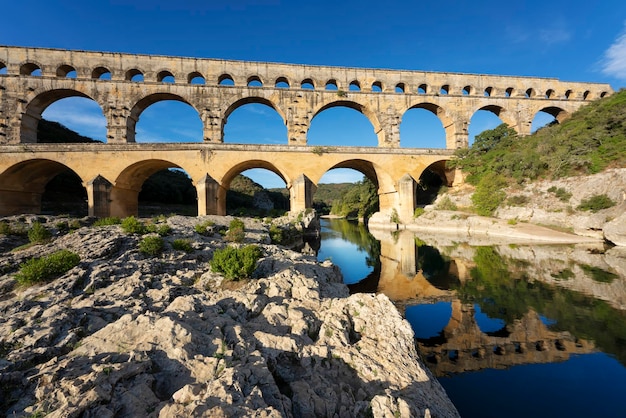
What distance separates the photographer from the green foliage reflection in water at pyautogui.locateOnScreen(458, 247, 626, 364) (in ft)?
20.5

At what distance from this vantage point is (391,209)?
27.1 m

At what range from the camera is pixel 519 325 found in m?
6.89

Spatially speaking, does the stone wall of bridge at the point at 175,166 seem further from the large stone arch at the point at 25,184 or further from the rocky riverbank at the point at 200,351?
the rocky riverbank at the point at 200,351

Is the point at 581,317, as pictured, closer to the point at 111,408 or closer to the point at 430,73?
the point at 111,408

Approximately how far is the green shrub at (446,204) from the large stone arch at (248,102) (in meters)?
18.1

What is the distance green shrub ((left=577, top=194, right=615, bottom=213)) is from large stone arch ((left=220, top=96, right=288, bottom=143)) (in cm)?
2441

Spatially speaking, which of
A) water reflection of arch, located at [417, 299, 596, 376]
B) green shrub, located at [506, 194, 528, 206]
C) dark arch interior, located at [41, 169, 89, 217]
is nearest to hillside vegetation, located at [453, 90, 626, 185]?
green shrub, located at [506, 194, 528, 206]

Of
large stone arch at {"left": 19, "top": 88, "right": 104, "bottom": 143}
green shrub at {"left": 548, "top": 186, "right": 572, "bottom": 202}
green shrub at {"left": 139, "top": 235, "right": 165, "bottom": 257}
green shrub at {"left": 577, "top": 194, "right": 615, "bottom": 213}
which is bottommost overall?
green shrub at {"left": 139, "top": 235, "right": 165, "bottom": 257}

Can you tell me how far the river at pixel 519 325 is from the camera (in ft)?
14.8

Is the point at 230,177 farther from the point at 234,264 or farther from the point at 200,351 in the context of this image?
the point at 200,351

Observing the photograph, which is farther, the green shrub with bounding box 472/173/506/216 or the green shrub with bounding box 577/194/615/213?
the green shrub with bounding box 472/173/506/216

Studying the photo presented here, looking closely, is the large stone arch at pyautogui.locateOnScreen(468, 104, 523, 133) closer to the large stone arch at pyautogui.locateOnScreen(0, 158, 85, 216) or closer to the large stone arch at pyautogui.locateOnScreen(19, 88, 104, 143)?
the large stone arch at pyautogui.locateOnScreen(19, 88, 104, 143)

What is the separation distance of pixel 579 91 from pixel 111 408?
4760cm

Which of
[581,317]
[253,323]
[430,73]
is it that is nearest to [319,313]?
[253,323]
